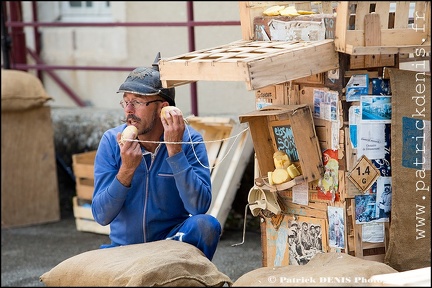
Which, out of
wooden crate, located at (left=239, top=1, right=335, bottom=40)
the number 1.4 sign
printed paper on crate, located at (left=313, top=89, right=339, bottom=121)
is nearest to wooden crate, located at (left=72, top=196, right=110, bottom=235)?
wooden crate, located at (left=239, top=1, right=335, bottom=40)

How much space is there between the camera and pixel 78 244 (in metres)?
6.93

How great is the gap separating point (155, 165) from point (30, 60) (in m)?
4.91

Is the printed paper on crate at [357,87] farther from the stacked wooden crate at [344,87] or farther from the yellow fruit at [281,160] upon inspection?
the yellow fruit at [281,160]

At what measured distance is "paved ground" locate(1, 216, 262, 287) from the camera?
241 inches

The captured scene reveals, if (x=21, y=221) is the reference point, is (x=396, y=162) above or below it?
above

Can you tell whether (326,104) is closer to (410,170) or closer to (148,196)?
(410,170)

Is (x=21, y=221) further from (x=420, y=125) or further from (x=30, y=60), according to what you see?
(x=420, y=125)

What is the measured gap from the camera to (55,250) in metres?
6.83

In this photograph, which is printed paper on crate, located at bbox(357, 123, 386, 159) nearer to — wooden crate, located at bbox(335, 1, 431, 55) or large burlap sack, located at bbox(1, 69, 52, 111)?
wooden crate, located at bbox(335, 1, 431, 55)

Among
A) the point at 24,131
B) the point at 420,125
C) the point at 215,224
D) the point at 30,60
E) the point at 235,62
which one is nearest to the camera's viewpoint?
the point at 235,62

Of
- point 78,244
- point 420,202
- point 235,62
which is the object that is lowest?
point 78,244

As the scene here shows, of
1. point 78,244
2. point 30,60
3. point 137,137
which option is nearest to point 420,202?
point 137,137

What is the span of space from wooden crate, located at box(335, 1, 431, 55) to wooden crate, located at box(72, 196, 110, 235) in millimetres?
3796

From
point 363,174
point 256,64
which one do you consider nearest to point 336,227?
point 363,174
